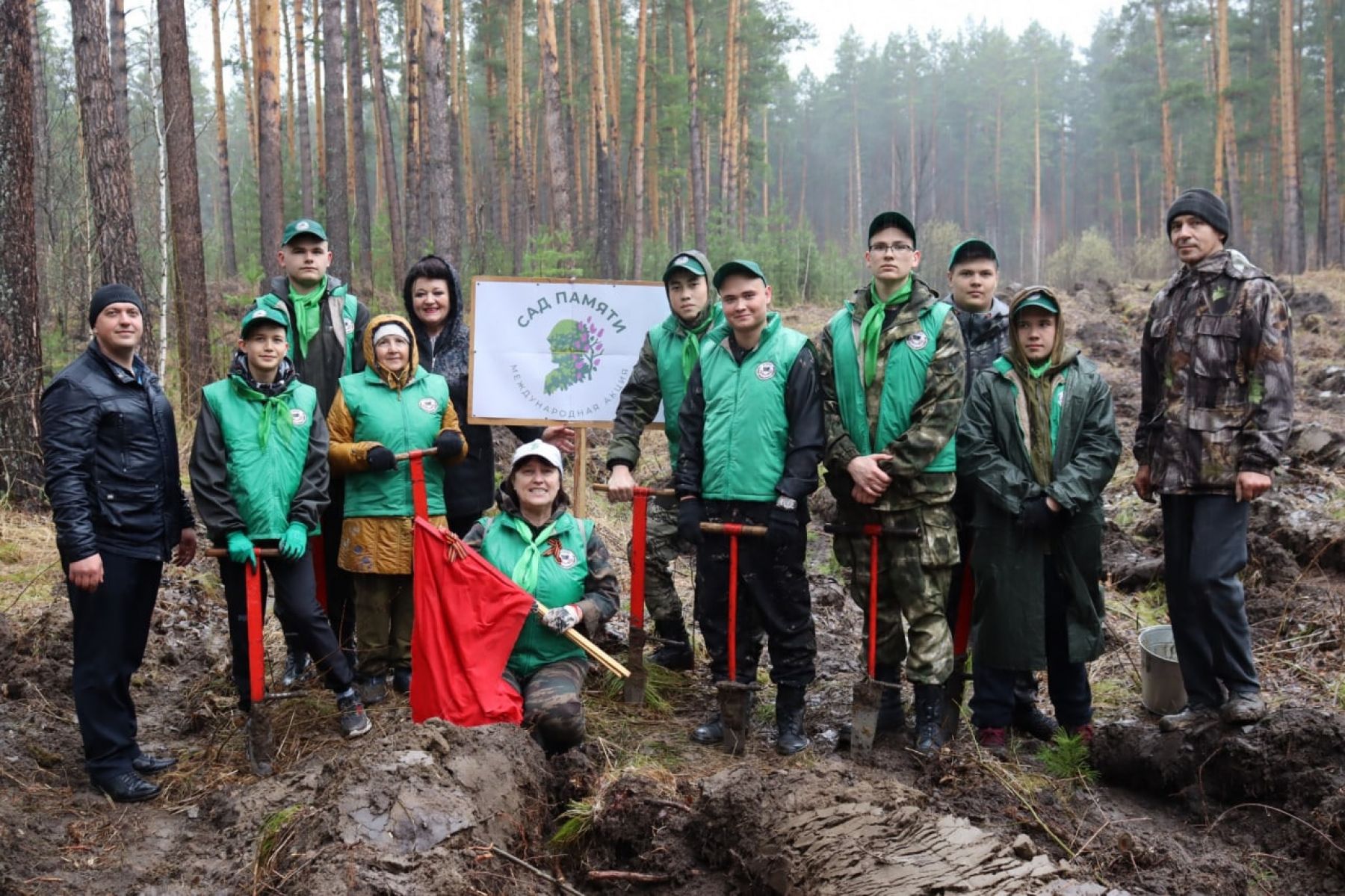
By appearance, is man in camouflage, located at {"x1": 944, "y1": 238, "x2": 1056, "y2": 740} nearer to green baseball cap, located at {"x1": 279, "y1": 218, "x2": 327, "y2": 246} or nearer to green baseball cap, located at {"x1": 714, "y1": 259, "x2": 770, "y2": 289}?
green baseball cap, located at {"x1": 714, "y1": 259, "x2": 770, "y2": 289}

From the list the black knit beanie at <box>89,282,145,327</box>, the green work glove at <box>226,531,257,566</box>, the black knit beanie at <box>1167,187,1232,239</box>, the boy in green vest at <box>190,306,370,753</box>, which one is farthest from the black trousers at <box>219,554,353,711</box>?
the black knit beanie at <box>1167,187,1232,239</box>

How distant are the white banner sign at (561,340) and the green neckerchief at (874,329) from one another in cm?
163

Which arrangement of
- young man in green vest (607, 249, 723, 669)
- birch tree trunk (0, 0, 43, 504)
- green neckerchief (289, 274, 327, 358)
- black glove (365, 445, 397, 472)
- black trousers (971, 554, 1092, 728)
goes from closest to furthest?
black trousers (971, 554, 1092, 728) < black glove (365, 445, 397, 472) < young man in green vest (607, 249, 723, 669) < green neckerchief (289, 274, 327, 358) < birch tree trunk (0, 0, 43, 504)

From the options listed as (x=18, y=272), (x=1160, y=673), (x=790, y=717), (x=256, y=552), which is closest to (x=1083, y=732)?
(x=1160, y=673)

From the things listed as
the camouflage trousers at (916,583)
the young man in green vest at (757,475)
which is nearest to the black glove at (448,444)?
the young man in green vest at (757,475)

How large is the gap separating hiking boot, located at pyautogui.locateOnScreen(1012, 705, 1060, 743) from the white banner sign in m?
2.51

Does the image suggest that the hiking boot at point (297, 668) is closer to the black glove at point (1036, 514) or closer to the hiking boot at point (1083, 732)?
the black glove at point (1036, 514)

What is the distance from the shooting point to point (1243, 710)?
13.9 feet

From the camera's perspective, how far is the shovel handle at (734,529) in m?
4.50

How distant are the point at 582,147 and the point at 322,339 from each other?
111 ft

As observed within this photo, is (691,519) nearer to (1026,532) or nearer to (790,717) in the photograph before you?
(790,717)

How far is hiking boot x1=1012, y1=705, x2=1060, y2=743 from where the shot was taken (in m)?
5.03

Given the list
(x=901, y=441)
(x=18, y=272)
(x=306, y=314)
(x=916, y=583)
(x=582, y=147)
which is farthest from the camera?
(x=582, y=147)

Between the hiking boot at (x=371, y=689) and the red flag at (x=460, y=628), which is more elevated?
the red flag at (x=460, y=628)
